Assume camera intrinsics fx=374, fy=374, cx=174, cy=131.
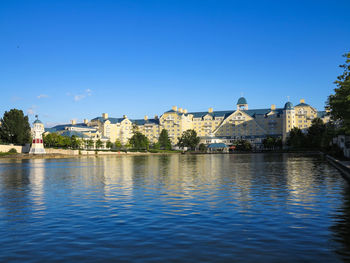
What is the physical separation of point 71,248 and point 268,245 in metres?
5.83

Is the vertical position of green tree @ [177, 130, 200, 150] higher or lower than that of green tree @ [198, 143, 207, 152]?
higher

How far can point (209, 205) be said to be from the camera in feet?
59.6

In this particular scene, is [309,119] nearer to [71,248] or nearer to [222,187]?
[222,187]

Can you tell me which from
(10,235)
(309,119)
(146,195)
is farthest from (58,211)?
(309,119)

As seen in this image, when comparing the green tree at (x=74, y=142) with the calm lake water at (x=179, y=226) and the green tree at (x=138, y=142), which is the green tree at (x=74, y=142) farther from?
the calm lake water at (x=179, y=226)

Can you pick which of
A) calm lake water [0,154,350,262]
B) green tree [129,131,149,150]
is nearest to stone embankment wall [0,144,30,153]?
green tree [129,131,149,150]

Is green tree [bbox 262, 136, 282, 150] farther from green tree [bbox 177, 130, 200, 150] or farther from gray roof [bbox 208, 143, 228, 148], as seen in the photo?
green tree [bbox 177, 130, 200, 150]

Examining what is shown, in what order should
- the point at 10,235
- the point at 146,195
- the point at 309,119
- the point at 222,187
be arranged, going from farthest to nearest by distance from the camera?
the point at 309,119
the point at 222,187
the point at 146,195
the point at 10,235

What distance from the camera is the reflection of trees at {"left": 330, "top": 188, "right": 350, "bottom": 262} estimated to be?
10.2 m

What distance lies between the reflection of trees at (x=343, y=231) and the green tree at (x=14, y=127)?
122m

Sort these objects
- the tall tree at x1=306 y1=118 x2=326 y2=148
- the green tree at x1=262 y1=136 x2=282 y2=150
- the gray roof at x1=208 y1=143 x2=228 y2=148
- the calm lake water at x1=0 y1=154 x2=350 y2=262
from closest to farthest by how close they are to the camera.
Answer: the calm lake water at x1=0 y1=154 x2=350 y2=262 < the tall tree at x1=306 y1=118 x2=326 y2=148 < the green tree at x1=262 y1=136 x2=282 y2=150 < the gray roof at x1=208 y1=143 x2=228 y2=148

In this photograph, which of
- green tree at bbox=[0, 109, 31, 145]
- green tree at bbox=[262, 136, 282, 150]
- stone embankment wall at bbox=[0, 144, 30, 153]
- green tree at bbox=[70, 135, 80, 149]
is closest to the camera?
stone embankment wall at bbox=[0, 144, 30, 153]

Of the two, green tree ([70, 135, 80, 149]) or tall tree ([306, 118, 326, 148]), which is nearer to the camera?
tall tree ([306, 118, 326, 148])

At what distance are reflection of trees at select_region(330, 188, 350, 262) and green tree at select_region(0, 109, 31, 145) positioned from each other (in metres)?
122
